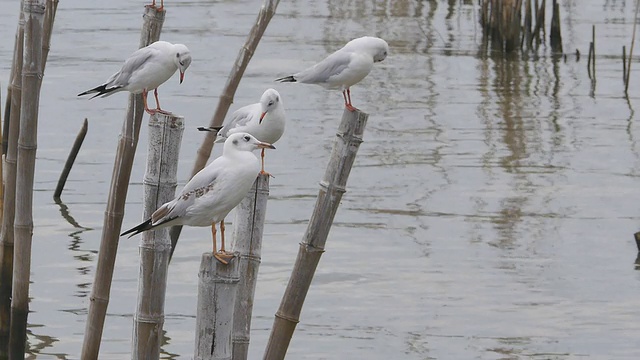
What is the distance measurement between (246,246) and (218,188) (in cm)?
98

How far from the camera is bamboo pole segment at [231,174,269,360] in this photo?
6441 millimetres

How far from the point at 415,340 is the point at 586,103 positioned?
1015 centimetres

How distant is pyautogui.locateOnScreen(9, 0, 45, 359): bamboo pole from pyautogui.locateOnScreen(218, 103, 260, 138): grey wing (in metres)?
1.00

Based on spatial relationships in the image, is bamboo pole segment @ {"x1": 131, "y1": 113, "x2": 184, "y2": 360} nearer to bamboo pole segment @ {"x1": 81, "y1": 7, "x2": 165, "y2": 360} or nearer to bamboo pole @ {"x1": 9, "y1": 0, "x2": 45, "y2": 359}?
bamboo pole segment @ {"x1": 81, "y1": 7, "x2": 165, "y2": 360}

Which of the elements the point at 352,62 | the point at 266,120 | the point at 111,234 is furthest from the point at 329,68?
the point at 111,234

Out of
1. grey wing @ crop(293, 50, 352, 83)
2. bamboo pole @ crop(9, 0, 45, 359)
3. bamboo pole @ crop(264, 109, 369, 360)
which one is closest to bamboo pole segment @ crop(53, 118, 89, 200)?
grey wing @ crop(293, 50, 352, 83)

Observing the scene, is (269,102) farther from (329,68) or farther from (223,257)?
(223,257)

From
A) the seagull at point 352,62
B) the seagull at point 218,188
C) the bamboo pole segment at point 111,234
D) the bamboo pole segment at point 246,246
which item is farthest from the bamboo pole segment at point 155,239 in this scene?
the seagull at point 352,62

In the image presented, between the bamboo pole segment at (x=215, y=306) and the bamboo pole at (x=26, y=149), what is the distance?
7.25 feet

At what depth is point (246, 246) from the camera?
6.47 metres

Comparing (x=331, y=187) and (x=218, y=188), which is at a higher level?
(x=218, y=188)

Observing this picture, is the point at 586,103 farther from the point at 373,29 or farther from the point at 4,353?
the point at 4,353

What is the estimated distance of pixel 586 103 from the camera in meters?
18.8

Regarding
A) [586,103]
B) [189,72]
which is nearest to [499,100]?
[586,103]
